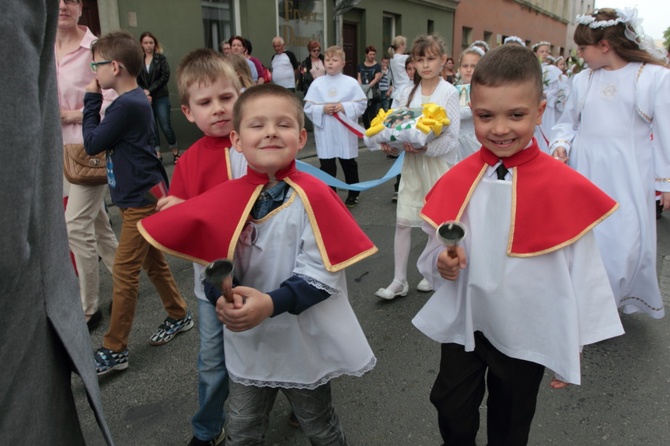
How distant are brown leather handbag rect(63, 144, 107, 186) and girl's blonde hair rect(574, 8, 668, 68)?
118 inches

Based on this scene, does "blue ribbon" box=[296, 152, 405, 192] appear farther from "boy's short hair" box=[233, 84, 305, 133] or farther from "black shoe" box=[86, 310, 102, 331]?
"black shoe" box=[86, 310, 102, 331]

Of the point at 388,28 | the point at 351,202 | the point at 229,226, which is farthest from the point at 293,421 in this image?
the point at 388,28

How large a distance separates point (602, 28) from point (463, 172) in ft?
6.01

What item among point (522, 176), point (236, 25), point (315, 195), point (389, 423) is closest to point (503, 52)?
point (522, 176)

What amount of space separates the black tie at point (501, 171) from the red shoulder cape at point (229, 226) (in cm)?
56

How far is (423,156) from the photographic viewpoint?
4043mm

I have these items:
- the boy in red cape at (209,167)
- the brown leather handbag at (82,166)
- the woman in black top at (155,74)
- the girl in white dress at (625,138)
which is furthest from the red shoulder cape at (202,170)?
the woman in black top at (155,74)

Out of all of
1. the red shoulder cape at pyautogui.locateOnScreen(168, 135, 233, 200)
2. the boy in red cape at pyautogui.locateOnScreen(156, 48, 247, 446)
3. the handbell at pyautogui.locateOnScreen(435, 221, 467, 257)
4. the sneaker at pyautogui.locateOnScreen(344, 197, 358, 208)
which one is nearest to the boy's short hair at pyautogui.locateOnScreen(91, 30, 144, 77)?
the boy in red cape at pyautogui.locateOnScreen(156, 48, 247, 446)

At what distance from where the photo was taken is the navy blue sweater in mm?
2850

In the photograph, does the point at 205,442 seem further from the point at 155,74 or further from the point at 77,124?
the point at 155,74

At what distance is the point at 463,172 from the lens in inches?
78.4

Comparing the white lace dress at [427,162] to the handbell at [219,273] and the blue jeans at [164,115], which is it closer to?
the handbell at [219,273]

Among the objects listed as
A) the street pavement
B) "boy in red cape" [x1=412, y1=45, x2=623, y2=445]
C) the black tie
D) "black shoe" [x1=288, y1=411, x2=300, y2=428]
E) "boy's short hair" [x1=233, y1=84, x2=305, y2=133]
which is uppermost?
"boy's short hair" [x1=233, y1=84, x2=305, y2=133]

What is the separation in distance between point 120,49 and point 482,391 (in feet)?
8.02
